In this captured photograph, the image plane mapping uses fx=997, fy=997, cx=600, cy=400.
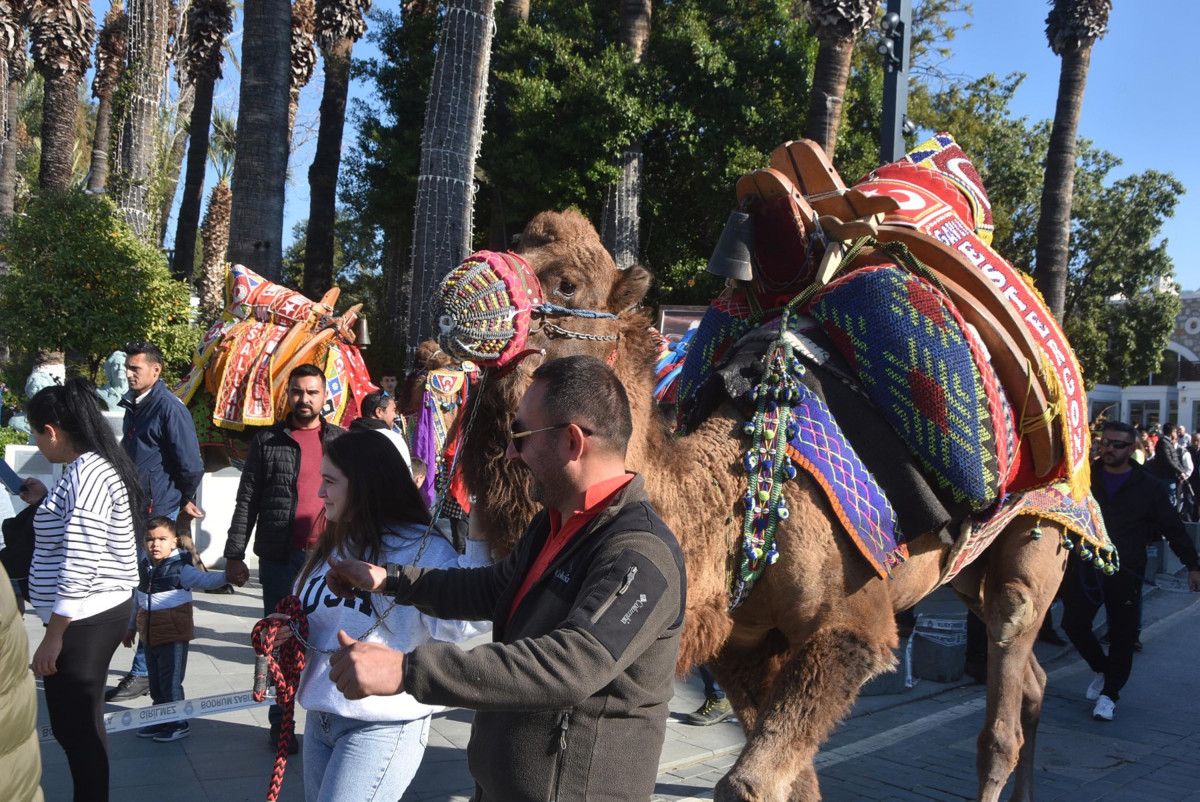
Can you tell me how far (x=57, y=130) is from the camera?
1888 cm

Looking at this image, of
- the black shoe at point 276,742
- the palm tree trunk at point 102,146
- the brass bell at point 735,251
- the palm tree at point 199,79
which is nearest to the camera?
the brass bell at point 735,251

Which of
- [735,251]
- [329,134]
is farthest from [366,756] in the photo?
[329,134]

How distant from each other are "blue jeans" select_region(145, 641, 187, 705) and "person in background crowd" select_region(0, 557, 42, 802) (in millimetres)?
3268

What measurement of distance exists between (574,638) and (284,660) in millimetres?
1612

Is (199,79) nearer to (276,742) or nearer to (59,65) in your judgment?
(59,65)

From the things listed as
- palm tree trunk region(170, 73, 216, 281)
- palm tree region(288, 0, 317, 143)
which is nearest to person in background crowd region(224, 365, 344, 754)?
palm tree trunk region(170, 73, 216, 281)

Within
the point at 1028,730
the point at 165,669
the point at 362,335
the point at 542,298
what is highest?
the point at 362,335

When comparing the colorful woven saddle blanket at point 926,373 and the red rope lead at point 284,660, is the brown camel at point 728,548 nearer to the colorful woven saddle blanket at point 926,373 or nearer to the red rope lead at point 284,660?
the colorful woven saddle blanket at point 926,373

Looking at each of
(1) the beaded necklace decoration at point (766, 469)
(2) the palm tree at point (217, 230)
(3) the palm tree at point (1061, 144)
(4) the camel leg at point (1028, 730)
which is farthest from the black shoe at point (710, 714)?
(2) the palm tree at point (217, 230)

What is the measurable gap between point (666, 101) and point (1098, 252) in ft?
48.1

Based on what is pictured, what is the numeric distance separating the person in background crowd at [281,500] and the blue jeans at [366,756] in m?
2.56

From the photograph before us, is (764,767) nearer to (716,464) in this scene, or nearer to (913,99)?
(716,464)

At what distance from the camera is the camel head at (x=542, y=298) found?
311 cm

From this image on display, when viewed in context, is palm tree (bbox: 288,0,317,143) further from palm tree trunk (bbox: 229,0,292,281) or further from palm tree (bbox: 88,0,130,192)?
palm tree trunk (bbox: 229,0,292,281)
